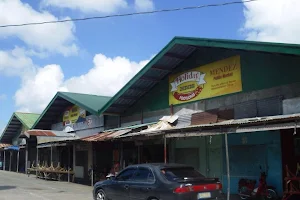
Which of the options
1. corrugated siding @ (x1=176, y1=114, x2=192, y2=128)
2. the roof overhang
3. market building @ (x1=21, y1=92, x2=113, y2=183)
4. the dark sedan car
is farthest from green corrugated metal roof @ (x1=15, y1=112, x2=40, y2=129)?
the dark sedan car

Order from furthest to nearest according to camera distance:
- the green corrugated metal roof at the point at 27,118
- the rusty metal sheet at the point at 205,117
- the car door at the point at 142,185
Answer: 1. the green corrugated metal roof at the point at 27,118
2. the rusty metal sheet at the point at 205,117
3. the car door at the point at 142,185

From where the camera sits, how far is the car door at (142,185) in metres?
9.62

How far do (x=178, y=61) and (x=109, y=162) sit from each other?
919cm

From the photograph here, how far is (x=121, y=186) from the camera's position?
10727mm

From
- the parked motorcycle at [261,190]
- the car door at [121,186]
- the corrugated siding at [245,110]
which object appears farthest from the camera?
the corrugated siding at [245,110]

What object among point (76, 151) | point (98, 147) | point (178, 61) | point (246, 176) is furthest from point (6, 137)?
point (246, 176)

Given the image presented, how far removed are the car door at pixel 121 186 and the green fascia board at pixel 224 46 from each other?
5.64 m

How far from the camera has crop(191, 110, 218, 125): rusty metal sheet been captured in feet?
47.2

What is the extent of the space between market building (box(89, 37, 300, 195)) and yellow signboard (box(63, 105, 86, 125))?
268 inches

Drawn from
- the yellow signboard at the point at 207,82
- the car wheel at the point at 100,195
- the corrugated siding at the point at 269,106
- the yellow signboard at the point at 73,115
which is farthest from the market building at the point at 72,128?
the corrugated siding at the point at 269,106

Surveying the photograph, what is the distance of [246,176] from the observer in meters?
13.9

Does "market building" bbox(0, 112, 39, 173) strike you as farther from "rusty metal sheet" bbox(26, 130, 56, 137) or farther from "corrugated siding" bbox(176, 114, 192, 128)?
"corrugated siding" bbox(176, 114, 192, 128)

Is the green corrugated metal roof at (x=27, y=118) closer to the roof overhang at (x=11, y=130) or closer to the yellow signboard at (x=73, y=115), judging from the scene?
the roof overhang at (x=11, y=130)

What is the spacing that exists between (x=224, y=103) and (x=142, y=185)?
230 inches
